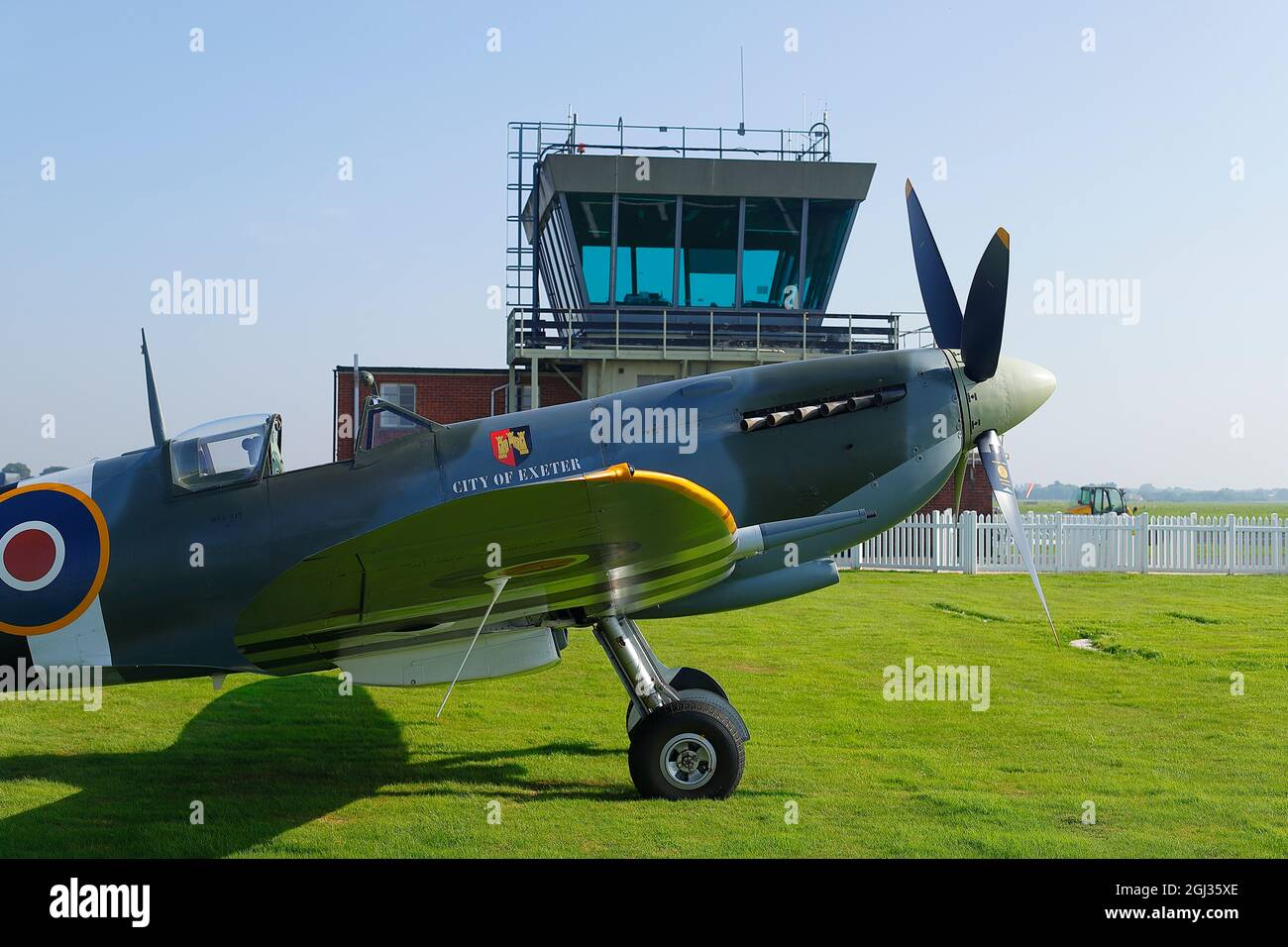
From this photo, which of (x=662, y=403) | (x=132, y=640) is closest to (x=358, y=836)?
(x=132, y=640)

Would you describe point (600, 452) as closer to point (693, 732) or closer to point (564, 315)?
point (693, 732)

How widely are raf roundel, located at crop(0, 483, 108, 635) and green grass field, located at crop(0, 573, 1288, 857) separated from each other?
3.89 ft

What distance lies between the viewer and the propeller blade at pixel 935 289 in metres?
8.66

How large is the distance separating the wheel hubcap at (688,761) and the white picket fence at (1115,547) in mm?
16491

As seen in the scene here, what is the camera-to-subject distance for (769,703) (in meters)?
9.63

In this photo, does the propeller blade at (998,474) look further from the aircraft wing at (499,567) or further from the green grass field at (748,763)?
the aircraft wing at (499,567)

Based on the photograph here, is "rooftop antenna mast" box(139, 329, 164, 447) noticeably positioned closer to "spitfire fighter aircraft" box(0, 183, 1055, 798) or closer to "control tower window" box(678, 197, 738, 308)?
"spitfire fighter aircraft" box(0, 183, 1055, 798)

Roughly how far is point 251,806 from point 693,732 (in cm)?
274

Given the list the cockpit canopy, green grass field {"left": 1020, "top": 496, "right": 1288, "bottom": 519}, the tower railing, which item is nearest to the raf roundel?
the cockpit canopy

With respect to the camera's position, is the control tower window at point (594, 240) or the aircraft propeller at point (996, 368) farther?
the control tower window at point (594, 240)

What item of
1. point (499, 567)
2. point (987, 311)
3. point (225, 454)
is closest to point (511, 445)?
point (499, 567)

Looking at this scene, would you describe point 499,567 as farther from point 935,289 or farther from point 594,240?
point 594,240

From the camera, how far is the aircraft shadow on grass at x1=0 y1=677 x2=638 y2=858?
5969 millimetres

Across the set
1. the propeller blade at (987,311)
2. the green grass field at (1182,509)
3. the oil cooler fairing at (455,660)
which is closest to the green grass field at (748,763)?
the oil cooler fairing at (455,660)
